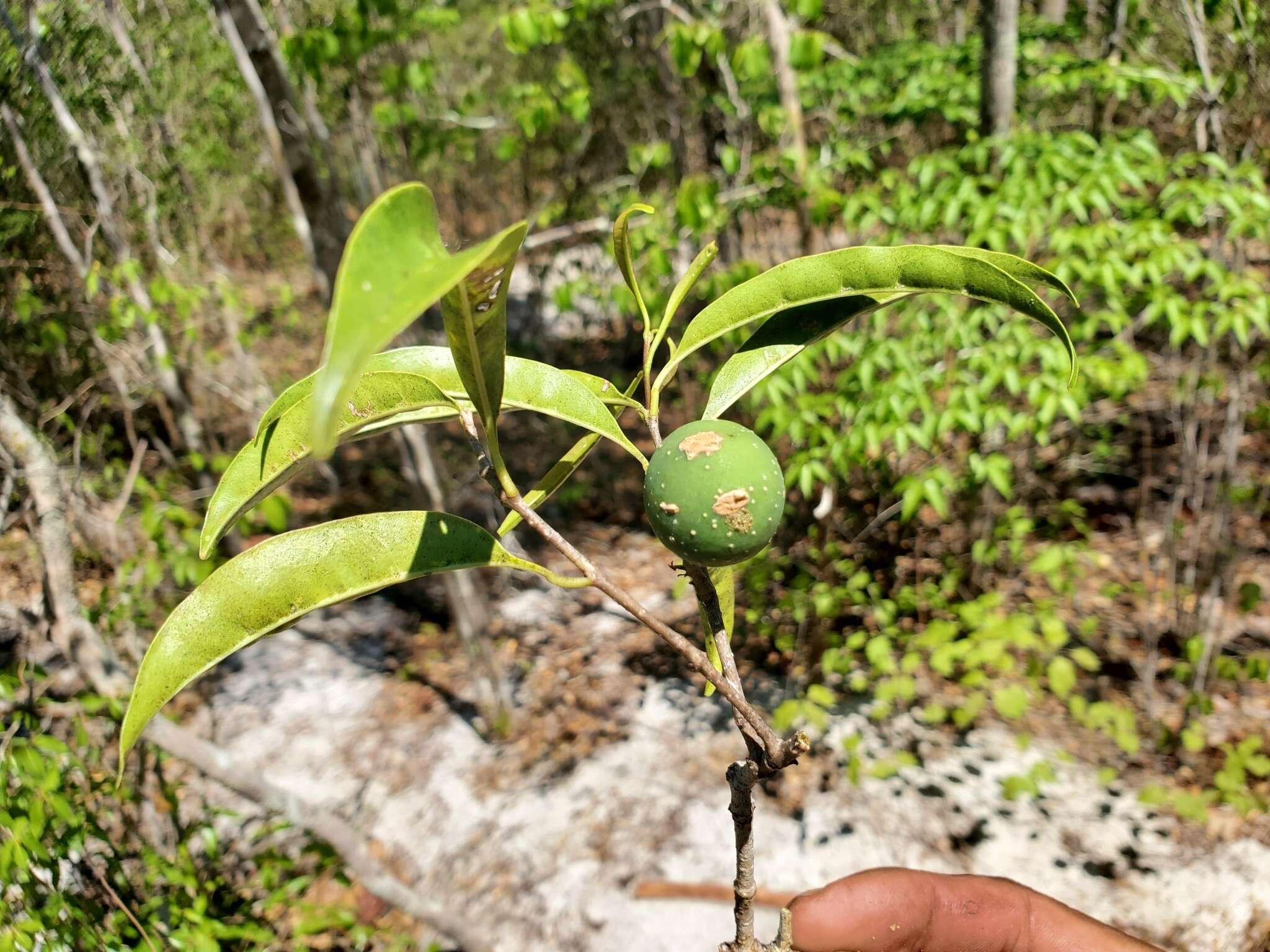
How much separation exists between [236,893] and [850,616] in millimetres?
3159

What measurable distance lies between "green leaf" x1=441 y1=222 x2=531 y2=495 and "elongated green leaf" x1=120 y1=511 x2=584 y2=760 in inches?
4.3

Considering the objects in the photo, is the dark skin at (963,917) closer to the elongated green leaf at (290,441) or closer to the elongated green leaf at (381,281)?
the elongated green leaf at (290,441)

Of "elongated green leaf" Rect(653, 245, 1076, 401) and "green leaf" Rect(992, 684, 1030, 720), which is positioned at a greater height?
"elongated green leaf" Rect(653, 245, 1076, 401)

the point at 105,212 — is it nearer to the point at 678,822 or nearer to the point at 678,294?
the point at 678,822

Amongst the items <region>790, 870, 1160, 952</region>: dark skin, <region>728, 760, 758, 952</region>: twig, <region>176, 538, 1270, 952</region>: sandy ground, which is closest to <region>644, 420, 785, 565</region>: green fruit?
<region>728, 760, 758, 952</region>: twig

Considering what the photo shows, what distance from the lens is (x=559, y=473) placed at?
97cm

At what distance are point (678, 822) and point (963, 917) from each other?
203 centimetres

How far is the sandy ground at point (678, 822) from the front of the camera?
3127mm

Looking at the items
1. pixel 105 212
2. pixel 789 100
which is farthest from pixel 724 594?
pixel 105 212

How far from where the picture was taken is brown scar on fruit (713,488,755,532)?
2.50 ft

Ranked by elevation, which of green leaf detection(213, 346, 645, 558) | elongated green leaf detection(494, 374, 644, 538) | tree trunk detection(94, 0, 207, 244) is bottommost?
elongated green leaf detection(494, 374, 644, 538)

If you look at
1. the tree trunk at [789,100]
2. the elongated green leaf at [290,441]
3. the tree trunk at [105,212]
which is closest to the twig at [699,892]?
the elongated green leaf at [290,441]

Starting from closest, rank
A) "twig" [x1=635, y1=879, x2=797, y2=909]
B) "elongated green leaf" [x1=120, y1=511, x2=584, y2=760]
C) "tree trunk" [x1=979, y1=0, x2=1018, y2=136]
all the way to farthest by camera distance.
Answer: "elongated green leaf" [x1=120, y1=511, x2=584, y2=760]
"twig" [x1=635, y1=879, x2=797, y2=909]
"tree trunk" [x1=979, y1=0, x2=1018, y2=136]

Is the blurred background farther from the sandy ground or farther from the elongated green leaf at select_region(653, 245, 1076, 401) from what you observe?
the elongated green leaf at select_region(653, 245, 1076, 401)
